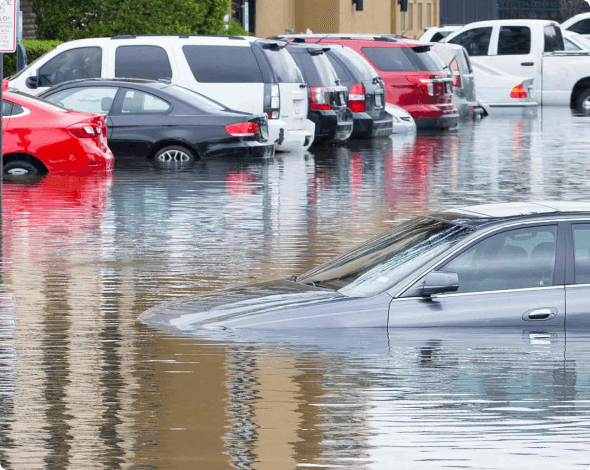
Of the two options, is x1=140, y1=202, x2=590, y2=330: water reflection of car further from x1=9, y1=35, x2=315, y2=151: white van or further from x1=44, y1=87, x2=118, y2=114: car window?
x1=9, y1=35, x2=315, y2=151: white van

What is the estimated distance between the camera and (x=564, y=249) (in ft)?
28.7

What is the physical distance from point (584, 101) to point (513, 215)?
102 feet

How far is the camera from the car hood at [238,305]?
9.00 meters

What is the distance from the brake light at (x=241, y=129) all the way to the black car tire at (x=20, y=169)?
9.33 ft

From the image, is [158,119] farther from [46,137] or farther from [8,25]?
[8,25]

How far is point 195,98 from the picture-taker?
21.7 metres

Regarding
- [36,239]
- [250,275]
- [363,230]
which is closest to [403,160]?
[363,230]

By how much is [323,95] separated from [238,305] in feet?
53.1

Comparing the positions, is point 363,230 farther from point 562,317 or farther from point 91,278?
point 562,317

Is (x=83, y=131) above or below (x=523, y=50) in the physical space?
below

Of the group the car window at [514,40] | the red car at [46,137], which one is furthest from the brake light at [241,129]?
the car window at [514,40]

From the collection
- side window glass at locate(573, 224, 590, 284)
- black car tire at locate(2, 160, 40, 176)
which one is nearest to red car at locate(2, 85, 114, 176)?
black car tire at locate(2, 160, 40, 176)

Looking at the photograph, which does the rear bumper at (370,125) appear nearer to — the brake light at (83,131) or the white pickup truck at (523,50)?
the brake light at (83,131)

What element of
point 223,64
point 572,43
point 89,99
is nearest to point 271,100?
point 223,64
